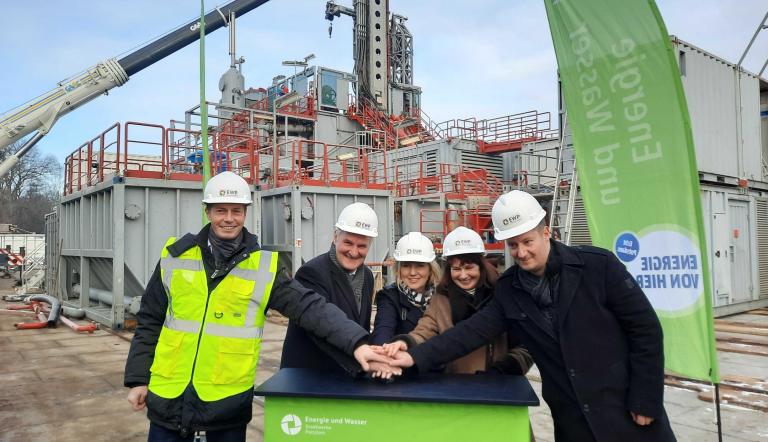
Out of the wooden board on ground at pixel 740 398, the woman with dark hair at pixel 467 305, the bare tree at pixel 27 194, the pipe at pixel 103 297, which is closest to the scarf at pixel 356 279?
the woman with dark hair at pixel 467 305

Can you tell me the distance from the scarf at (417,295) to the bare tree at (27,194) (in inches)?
1962

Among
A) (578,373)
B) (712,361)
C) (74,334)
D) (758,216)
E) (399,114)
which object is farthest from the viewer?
(399,114)

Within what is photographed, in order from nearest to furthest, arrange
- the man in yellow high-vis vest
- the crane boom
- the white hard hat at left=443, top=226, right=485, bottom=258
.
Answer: the man in yellow high-vis vest
the white hard hat at left=443, top=226, right=485, bottom=258
the crane boom

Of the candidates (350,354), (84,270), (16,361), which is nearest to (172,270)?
(350,354)

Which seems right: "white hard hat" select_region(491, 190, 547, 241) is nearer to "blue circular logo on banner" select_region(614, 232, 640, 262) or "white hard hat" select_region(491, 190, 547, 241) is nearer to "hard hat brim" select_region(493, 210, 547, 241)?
"hard hat brim" select_region(493, 210, 547, 241)

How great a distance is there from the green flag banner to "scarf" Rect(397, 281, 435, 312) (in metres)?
1.64

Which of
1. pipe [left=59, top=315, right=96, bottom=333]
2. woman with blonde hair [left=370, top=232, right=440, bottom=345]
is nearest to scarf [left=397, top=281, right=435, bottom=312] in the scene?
woman with blonde hair [left=370, top=232, right=440, bottom=345]

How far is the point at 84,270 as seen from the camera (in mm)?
11461

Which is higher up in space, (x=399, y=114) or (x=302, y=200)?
(x=399, y=114)

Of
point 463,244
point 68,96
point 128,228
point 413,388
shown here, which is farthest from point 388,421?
point 68,96

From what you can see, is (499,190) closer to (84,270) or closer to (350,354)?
(84,270)

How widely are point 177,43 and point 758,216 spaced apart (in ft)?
59.8

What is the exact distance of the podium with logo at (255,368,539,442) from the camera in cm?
192

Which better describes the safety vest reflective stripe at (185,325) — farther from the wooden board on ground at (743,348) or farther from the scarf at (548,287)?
the wooden board on ground at (743,348)
